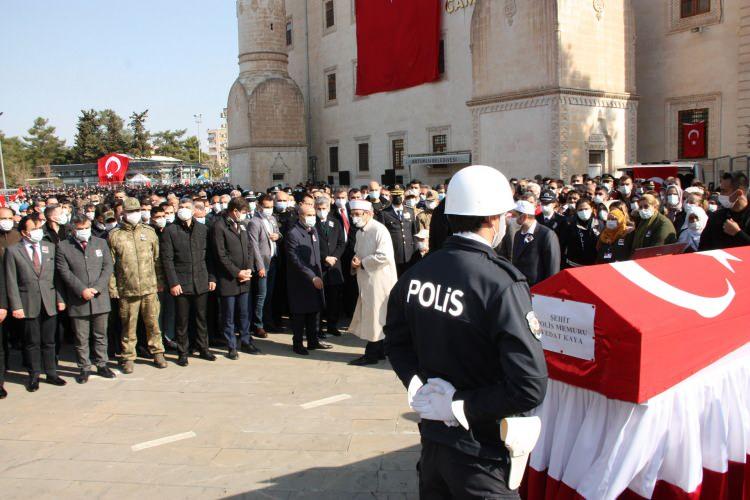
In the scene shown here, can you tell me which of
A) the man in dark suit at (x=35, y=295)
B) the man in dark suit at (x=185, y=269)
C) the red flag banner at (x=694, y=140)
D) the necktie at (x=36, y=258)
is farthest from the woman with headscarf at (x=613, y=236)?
the red flag banner at (x=694, y=140)

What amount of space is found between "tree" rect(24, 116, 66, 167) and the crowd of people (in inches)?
3109

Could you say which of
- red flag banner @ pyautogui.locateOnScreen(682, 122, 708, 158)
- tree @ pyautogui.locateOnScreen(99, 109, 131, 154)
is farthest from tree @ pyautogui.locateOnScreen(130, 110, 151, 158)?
red flag banner @ pyautogui.locateOnScreen(682, 122, 708, 158)

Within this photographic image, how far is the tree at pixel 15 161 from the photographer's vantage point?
202ft

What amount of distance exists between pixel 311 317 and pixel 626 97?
17.9 metres

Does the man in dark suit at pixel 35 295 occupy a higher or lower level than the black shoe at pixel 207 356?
higher

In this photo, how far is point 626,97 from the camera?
21.6 metres

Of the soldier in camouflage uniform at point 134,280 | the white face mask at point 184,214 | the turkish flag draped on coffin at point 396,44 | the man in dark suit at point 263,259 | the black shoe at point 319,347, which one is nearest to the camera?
the soldier in camouflage uniform at point 134,280

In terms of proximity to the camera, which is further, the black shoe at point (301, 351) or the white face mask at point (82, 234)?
the black shoe at point (301, 351)

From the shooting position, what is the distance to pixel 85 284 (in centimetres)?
683

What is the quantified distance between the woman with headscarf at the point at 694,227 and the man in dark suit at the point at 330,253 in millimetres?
4602

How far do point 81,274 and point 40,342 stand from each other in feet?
3.01

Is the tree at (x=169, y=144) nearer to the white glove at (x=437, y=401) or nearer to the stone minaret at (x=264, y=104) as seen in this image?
the stone minaret at (x=264, y=104)

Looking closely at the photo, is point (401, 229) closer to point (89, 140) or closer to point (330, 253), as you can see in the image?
point (330, 253)

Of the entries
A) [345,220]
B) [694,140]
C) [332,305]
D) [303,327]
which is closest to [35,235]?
[303,327]
